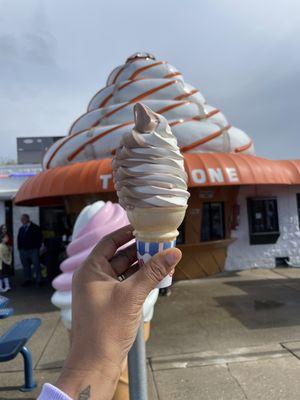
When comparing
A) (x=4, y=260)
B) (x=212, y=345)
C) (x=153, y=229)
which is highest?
(x=153, y=229)

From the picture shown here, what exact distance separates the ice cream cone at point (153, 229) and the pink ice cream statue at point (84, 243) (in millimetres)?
1480

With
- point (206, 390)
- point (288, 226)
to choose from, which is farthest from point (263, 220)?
point (206, 390)

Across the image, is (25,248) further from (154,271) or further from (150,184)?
(154,271)

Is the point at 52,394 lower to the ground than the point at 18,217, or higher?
lower

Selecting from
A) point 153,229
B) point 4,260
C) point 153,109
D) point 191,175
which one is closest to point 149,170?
point 153,229

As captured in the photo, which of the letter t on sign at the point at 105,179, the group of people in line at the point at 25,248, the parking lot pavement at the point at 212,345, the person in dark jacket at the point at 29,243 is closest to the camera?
the parking lot pavement at the point at 212,345

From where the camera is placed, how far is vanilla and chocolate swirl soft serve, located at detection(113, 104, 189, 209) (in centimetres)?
167

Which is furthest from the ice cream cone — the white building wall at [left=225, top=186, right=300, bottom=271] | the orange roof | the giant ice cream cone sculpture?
the white building wall at [left=225, top=186, right=300, bottom=271]

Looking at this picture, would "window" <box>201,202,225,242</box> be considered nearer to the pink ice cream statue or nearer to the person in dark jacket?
the person in dark jacket

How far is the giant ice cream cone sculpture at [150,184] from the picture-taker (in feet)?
5.41

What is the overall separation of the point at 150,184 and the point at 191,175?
21.0 feet

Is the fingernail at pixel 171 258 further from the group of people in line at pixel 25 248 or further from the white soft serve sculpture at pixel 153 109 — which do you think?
the group of people in line at pixel 25 248

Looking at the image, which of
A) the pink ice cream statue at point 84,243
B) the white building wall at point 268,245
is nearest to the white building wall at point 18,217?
the white building wall at point 268,245

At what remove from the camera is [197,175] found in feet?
26.3
